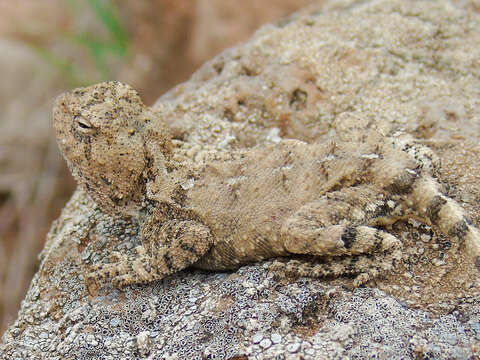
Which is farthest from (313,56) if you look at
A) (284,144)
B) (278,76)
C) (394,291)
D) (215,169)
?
(394,291)

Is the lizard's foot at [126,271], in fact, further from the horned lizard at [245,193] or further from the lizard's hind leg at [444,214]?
the lizard's hind leg at [444,214]

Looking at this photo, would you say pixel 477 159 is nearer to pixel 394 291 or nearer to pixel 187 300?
pixel 394 291

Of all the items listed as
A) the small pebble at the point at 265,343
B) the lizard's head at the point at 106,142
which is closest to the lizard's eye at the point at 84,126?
the lizard's head at the point at 106,142

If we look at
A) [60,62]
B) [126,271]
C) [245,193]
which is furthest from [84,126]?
[60,62]

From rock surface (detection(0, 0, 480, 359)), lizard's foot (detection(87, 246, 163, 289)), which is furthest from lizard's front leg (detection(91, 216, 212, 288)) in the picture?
rock surface (detection(0, 0, 480, 359))

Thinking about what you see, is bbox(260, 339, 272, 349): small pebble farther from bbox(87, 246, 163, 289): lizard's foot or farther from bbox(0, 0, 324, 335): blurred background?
bbox(0, 0, 324, 335): blurred background

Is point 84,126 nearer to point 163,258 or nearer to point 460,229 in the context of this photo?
point 163,258

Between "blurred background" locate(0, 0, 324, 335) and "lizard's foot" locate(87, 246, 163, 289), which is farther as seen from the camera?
"blurred background" locate(0, 0, 324, 335)
